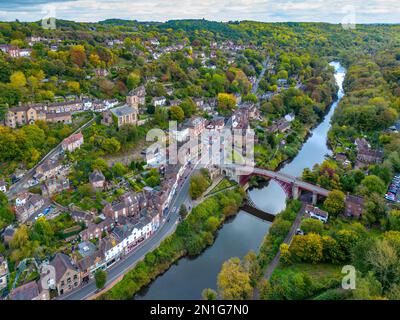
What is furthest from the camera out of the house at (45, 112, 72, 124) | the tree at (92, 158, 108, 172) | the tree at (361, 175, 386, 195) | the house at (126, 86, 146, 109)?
the house at (126, 86, 146, 109)

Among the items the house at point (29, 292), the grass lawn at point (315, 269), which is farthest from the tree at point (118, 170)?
the grass lawn at point (315, 269)

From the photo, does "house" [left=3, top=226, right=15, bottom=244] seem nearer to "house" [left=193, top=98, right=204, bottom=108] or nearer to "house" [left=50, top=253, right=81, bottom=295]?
"house" [left=50, top=253, right=81, bottom=295]

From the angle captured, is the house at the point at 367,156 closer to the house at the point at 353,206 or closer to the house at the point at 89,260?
the house at the point at 353,206

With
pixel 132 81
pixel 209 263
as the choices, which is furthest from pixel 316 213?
pixel 132 81

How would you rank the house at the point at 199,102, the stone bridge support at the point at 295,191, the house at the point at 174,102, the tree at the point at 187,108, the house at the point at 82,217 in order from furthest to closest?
1. the house at the point at 199,102
2. the house at the point at 174,102
3. the tree at the point at 187,108
4. the stone bridge support at the point at 295,191
5. the house at the point at 82,217

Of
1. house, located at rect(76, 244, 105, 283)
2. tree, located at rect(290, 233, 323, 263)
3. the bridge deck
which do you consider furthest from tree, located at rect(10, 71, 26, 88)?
tree, located at rect(290, 233, 323, 263)

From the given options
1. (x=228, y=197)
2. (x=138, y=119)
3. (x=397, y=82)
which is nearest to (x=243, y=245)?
(x=228, y=197)

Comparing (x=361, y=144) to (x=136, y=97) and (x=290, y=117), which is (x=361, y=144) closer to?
(x=290, y=117)
